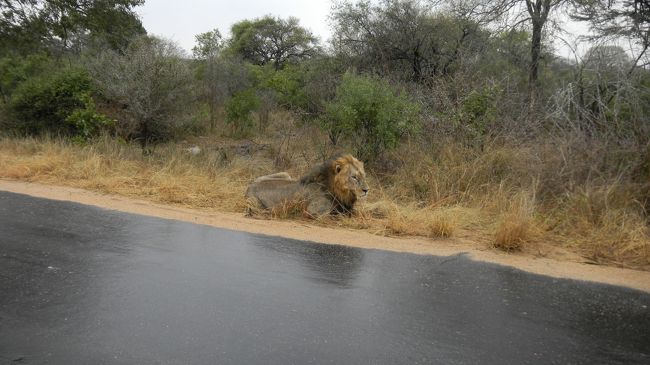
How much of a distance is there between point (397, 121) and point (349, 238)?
569 centimetres

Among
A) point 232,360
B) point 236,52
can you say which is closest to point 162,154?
point 232,360

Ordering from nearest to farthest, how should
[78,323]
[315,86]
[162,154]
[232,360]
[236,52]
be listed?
[232,360] → [78,323] → [162,154] → [315,86] → [236,52]

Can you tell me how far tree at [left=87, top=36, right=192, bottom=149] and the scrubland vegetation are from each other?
0.17 feet

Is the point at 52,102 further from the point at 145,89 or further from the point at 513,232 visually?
the point at 513,232

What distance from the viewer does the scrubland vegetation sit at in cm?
880

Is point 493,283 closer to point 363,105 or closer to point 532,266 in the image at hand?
point 532,266

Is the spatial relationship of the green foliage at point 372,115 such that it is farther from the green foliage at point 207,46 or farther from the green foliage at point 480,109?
the green foliage at point 207,46

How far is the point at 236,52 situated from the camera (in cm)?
4122

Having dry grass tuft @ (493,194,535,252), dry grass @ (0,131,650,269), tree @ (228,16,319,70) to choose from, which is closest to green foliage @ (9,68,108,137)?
dry grass @ (0,131,650,269)

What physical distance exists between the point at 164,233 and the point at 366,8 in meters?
15.6

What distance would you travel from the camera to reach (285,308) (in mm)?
4758

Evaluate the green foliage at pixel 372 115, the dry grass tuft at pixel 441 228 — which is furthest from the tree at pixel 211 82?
the dry grass tuft at pixel 441 228

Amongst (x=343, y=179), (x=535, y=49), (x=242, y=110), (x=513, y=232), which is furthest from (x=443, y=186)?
(x=242, y=110)

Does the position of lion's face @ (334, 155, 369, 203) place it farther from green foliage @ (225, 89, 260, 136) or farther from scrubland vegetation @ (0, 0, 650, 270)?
green foliage @ (225, 89, 260, 136)
